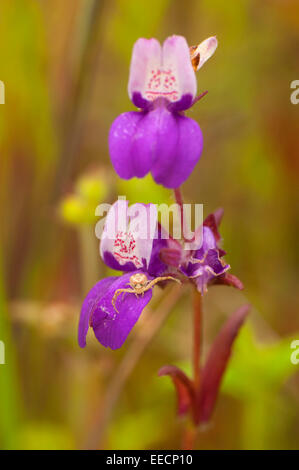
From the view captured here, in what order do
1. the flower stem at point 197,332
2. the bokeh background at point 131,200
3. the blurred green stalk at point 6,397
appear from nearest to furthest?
the flower stem at point 197,332 → the blurred green stalk at point 6,397 → the bokeh background at point 131,200

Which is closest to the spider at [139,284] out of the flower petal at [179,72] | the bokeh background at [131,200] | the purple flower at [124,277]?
the purple flower at [124,277]

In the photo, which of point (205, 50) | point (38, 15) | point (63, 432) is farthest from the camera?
point (38, 15)

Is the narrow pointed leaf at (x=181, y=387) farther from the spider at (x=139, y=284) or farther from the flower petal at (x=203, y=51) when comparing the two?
the flower petal at (x=203, y=51)

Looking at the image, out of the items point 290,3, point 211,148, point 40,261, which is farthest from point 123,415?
point 290,3

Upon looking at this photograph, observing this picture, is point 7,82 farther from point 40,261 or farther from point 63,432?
point 63,432

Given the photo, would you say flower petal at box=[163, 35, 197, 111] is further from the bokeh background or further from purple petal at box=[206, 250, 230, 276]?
the bokeh background

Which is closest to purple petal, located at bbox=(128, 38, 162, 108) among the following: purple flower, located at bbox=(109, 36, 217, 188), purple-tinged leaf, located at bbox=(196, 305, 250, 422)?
purple flower, located at bbox=(109, 36, 217, 188)

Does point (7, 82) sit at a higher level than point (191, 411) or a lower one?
higher
